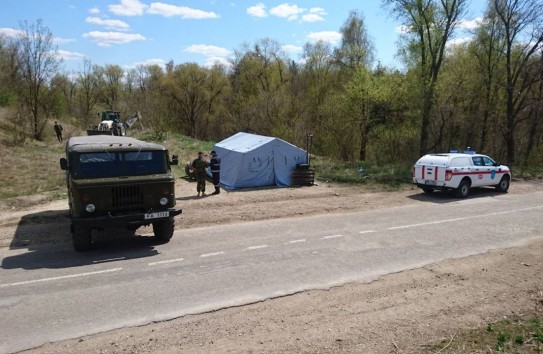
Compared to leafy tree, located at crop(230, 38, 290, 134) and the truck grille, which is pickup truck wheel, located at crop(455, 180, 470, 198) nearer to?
the truck grille

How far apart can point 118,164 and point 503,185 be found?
16.6m

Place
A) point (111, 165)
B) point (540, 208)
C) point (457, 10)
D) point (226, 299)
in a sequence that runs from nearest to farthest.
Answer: point (226, 299) → point (111, 165) → point (540, 208) → point (457, 10)

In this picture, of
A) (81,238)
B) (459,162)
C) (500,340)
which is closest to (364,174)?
(459,162)

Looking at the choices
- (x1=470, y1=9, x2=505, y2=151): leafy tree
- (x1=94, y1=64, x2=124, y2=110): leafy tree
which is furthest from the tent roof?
(x1=94, y1=64, x2=124, y2=110): leafy tree

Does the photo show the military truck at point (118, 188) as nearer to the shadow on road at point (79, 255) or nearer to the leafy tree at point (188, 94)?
the shadow on road at point (79, 255)

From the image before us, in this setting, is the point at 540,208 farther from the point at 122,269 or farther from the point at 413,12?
the point at 413,12

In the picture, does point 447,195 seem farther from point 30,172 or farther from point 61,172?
point 30,172

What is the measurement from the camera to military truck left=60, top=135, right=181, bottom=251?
876 centimetres

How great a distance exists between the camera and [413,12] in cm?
2650

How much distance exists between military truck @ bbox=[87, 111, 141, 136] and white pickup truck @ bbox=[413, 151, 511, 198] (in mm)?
22333

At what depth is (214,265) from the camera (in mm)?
8312

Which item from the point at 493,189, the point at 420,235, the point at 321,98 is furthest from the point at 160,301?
the point at 321,98

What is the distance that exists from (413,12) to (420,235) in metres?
20.5

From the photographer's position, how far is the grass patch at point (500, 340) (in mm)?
5152
